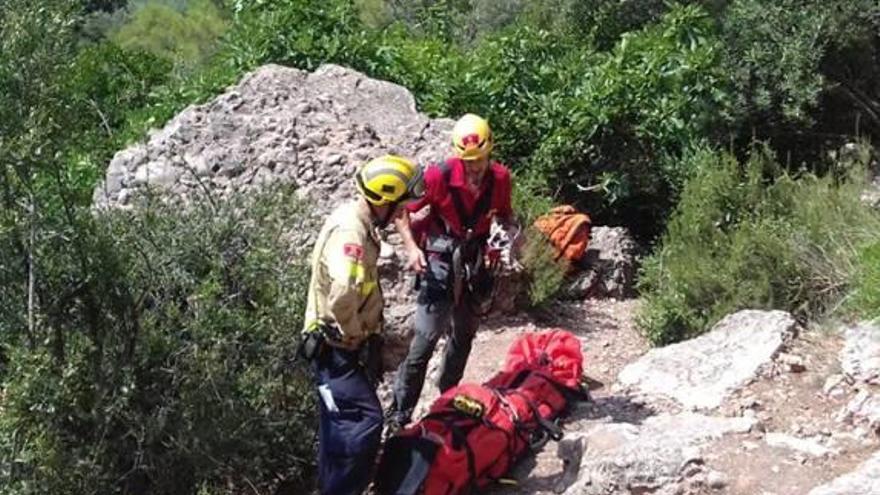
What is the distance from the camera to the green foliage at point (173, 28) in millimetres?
26453

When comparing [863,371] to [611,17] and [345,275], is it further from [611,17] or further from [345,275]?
[611,17]

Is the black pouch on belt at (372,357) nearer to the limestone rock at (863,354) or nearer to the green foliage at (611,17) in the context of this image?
the limestone rock at (863,354)

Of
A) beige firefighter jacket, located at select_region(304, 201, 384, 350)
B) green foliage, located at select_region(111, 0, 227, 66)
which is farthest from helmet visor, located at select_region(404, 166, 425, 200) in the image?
green foliage, located at select_region(111, 0, 227, 66)

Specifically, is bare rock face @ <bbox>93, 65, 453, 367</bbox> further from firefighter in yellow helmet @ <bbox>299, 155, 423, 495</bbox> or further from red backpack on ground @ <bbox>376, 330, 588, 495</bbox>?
firefighter in yellow helmet @ <bbox>299, 155, 423, 495</bbox>

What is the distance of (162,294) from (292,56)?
457 cm

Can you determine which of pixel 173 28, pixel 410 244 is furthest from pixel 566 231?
pixel 173 28

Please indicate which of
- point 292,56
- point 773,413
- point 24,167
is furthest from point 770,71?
point 24,167

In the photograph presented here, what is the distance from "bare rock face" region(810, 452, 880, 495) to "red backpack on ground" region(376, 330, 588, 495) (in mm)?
1413

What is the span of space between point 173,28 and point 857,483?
→ 81.3 ft

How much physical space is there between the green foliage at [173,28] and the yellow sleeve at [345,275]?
68.2ft

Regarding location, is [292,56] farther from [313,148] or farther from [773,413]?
[773,413]


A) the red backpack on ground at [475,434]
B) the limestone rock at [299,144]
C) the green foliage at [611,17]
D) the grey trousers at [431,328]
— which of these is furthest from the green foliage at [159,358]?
the green foliage at [611,17]

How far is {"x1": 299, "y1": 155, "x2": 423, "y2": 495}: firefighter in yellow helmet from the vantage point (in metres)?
5.04

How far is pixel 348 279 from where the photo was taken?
4.98m
